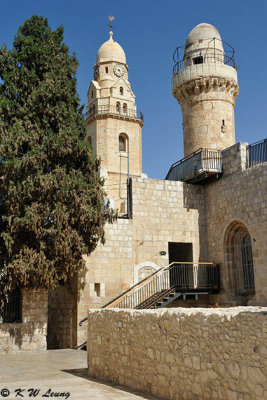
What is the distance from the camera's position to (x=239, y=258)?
1616cm

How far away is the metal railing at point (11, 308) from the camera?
1419cm

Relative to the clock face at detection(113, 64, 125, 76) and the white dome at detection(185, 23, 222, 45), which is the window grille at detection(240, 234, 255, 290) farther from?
the clock face at detection(113, 64, 125, 76)

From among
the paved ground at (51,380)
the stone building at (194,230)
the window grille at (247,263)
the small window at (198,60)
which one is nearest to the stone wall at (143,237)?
the stone building at (194,230)

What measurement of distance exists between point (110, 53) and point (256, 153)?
19.5m

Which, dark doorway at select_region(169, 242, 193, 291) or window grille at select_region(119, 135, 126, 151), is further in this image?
window grille at select_region(119, 135, 126, 151)

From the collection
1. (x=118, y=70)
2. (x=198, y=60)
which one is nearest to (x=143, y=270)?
(x=198, y=60)

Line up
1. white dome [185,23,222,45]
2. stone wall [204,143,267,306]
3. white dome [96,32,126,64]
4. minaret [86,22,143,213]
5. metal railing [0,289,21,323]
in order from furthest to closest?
white dome [96,32,126,64], minaret [86,22,143,213], white dome [185,23,222,45], stone wall [204,143,267,306], metal railing [0,289,21,323]

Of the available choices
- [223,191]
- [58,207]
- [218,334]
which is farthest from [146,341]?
[223,191]

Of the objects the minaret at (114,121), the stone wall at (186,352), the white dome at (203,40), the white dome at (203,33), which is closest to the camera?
the stone wall at (186,352)

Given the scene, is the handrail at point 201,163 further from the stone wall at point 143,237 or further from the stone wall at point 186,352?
the stone wall at point 186,352

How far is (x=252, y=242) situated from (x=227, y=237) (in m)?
1.81

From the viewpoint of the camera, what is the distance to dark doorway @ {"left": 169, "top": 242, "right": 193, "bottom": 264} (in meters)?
17.5

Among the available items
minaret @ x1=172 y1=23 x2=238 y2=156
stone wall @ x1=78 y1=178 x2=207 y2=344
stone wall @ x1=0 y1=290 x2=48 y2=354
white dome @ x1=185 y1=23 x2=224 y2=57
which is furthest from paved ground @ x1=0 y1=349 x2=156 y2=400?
white dome @ x1=185 y1=23 x2=224 y2=57

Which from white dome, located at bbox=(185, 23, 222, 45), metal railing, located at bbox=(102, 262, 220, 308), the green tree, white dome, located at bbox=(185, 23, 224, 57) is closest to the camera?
the green tree
